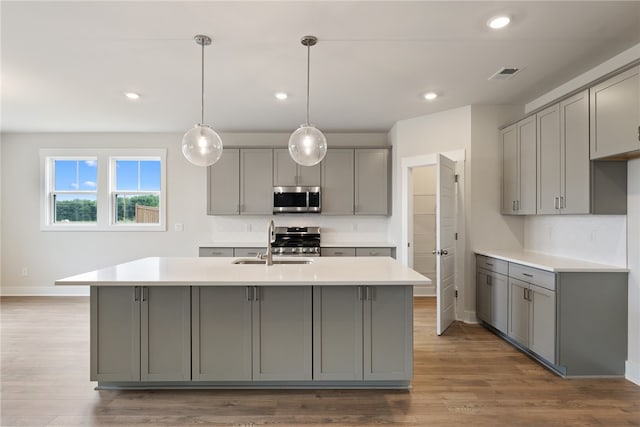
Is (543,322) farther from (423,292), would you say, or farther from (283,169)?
(283,169)

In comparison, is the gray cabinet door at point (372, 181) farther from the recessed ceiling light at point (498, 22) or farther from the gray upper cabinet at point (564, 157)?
the recessed ceiling light at point (498, 22)

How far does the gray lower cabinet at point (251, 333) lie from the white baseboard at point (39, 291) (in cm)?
425

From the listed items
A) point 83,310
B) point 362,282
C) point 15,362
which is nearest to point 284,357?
point 362,282

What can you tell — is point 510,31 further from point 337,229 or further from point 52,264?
point 52,264

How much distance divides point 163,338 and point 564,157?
3.71 meters

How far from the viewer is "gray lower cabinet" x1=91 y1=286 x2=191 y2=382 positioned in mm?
2621

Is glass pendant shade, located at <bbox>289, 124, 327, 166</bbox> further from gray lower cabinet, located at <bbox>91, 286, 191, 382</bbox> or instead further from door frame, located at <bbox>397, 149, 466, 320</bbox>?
door frame, located at <bbox>397, 149, 466, 320</bbox>

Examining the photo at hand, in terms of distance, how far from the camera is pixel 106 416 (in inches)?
92.0

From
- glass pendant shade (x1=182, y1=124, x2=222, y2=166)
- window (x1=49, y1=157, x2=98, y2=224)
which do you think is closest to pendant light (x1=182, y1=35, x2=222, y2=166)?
glass pendant shade (x1=182, y1=124, x2=222, y2=166)

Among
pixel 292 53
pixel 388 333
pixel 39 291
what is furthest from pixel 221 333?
pixel 39 291

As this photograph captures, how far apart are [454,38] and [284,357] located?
2.73m

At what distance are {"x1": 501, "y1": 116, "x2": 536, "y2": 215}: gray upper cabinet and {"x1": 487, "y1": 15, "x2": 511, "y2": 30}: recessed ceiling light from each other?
1474 mm

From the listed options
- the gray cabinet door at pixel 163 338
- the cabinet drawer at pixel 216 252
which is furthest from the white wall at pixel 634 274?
the cabinet drawer at pixel 216 252

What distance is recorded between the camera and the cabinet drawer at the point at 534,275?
295cm
